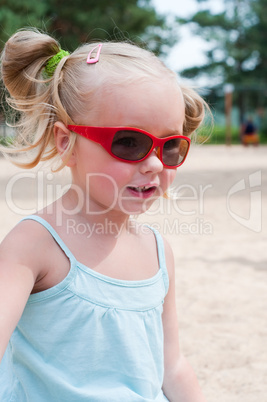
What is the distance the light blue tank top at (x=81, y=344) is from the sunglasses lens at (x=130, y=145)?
0.86 feet

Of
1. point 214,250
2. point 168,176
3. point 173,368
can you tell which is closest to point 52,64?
point 168,176

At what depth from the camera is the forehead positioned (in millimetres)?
1241

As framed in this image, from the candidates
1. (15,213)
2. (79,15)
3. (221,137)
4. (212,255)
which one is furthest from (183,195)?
(221,137)

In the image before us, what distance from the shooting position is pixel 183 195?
8.53m

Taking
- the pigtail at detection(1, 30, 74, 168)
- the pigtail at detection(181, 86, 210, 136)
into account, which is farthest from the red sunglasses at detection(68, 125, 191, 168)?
the pigtail at detection(181, 86, 210, 136)

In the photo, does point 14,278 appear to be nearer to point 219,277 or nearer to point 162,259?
point 162,259

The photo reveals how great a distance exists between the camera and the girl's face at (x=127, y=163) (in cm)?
125

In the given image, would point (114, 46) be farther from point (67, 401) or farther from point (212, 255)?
point (212, 255)

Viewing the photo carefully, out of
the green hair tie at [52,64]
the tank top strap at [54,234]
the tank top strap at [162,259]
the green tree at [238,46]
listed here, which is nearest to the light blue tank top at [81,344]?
the tank top strap at [54,234]

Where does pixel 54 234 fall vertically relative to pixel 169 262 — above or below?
above

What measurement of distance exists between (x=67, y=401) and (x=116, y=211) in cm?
51

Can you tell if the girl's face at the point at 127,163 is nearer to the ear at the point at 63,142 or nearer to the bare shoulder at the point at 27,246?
the ear at the point at 63,142

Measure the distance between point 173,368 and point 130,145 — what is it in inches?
28.6

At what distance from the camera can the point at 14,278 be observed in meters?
1.11
